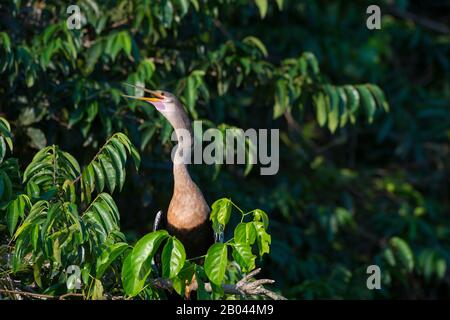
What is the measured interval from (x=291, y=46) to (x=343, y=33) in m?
0.86

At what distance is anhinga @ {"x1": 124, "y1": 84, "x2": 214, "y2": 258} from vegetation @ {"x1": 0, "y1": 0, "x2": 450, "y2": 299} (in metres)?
0.19

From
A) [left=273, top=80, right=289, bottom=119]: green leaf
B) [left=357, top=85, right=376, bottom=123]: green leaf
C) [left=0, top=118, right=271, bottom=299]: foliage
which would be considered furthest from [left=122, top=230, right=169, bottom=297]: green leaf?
[left=357, top=85, right=376, bottom=123]: green leaf

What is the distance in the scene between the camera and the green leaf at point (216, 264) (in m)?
3.23

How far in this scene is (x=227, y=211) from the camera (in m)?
3.41

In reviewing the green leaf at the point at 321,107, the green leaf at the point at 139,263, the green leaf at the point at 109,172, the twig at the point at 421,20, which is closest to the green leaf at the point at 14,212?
the green leaf at the point at 109,172

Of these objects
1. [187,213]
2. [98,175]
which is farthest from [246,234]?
[187,213]

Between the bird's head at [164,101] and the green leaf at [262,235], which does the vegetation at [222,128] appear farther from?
the bird's head at [164,101]

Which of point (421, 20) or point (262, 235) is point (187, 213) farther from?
point (421, 20)

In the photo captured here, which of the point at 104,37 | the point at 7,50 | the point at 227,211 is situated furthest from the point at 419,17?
the point at 227,211

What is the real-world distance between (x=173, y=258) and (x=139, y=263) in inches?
5.4

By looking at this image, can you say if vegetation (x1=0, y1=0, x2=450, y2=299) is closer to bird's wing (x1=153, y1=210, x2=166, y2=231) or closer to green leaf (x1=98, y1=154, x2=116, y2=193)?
green leaf (x1=98, y1=154, x2=116, y2=193)

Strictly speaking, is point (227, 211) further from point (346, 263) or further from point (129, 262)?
point (346, 263)

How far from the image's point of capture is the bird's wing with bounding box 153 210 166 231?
4361 millimetres

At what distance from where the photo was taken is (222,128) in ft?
14.9
